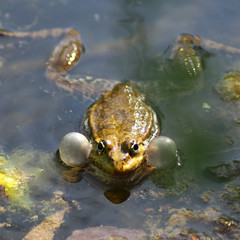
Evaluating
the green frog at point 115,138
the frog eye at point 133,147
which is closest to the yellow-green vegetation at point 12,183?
the green frog at point 115,138

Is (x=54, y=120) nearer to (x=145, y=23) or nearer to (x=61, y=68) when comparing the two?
(x=61, y=68)

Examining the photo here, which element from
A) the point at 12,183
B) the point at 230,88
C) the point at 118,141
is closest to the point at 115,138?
the point at 118,141

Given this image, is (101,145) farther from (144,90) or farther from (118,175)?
(144,90)

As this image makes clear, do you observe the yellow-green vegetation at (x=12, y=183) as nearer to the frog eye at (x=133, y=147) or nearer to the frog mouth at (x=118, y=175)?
the frog mouth at (x=118, y=175)

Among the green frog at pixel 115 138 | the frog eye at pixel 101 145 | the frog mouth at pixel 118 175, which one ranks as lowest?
the frog mouth at pixel 118 175

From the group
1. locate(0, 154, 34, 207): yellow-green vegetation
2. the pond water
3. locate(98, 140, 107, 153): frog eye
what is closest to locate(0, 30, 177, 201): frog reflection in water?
locate(98, 140, 107, 153): frog eye

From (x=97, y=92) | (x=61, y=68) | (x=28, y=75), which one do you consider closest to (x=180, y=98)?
(x=97, y=92)

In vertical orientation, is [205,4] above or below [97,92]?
above
